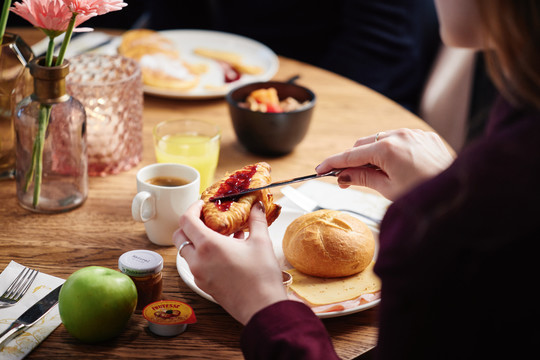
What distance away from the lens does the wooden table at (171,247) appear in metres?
0.88

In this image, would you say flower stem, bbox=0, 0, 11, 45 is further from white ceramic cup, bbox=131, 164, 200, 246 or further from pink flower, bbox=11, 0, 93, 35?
white ceramic cup, bbox=131, 164, 200, 246

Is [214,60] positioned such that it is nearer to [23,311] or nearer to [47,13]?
[47,13]

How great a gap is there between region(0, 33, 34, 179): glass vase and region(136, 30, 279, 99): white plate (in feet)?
1.56

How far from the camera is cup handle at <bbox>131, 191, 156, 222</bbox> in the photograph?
1084 millimetres

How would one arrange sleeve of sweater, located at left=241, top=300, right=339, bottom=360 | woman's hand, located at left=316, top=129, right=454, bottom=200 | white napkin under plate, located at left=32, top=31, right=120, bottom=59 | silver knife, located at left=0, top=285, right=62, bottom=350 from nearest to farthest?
sleeve of sweater, located at left=241, top=300, right=339, bottom=360, silver knife, located at left=0, top=285, right=62, bottom=350, woman's hand, located at left=316, top=129, right=454, bottom=200, white napkin under plate, located at left=32, top=31, right=120, bottom=59

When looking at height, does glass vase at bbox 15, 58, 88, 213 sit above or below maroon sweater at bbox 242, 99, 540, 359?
below

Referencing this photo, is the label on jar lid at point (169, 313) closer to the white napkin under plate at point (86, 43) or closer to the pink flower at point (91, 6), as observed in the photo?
the pink flower at point (91, 6)

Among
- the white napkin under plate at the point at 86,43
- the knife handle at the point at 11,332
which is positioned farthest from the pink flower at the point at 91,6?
the white napkin under plate at the point at 86,43

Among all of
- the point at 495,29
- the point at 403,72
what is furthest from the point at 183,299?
the point at 403,72

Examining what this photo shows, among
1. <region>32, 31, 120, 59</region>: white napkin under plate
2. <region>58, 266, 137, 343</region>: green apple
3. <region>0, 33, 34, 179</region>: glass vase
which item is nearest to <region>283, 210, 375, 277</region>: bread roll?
<region>58, 266, 137, 343</region>: green apple

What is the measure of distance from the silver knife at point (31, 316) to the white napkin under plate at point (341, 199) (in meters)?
0.51

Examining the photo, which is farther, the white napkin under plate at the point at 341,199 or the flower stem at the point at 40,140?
the white napkin under plate at the point at 341,199

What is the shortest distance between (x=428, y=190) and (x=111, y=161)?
3.04ft

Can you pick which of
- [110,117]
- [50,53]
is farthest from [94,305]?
[110,117]
